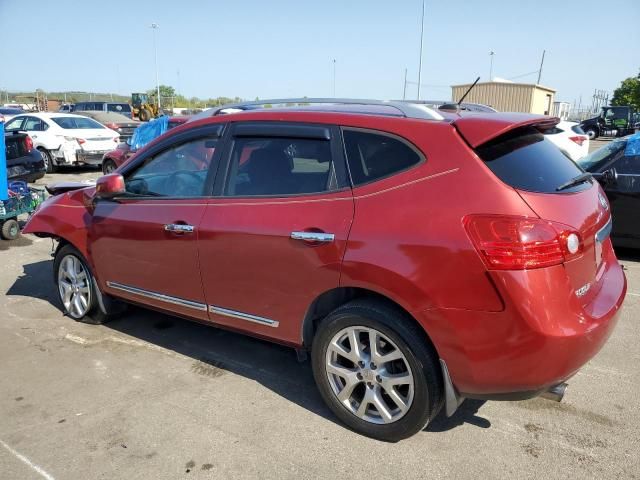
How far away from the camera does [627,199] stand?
622 cm

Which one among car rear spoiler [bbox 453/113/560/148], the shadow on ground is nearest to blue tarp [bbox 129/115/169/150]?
the shadow on ground

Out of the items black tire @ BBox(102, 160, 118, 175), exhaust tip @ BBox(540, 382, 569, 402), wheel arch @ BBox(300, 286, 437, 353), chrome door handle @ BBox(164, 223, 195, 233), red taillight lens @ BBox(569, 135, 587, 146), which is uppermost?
red taillight lens @ BBox(569, 135, 587, 146)

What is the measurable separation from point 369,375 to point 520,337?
0.86 meters

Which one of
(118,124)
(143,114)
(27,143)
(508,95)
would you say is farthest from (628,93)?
(27,143)

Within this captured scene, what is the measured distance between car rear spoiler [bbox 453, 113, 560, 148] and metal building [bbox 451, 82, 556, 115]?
31392 mm

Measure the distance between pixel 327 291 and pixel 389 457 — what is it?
37.0 inches

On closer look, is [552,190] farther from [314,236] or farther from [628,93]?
[628,93]

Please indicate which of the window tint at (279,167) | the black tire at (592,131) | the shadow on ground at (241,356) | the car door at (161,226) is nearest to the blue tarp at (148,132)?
the shadow on ground at (241,356)

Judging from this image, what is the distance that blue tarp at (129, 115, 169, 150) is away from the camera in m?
13.2

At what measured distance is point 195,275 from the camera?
353cm

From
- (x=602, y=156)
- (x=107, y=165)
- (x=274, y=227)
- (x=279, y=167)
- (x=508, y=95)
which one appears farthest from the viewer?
(x=508, y=95)

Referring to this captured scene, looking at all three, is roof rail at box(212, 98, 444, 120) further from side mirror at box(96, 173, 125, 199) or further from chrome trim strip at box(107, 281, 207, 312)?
chrome trim strip at box(107, 281, 207, 312)

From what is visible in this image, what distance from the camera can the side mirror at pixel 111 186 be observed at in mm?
3855

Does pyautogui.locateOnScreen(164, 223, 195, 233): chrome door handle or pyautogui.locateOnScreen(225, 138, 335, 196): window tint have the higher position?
pyautogui.locateOnScreen(225, 138, 335, 196): window tint
